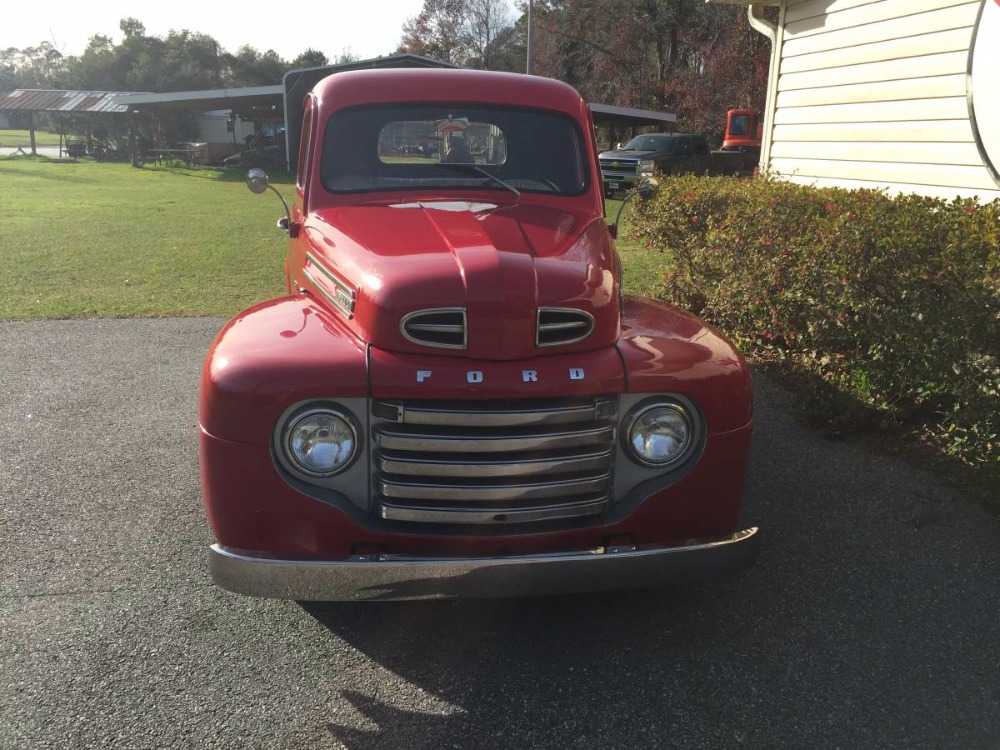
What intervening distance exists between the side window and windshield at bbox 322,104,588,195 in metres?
0.26

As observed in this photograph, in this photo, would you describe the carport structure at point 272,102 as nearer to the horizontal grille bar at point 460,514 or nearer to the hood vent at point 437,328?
the hood vent at point 437,328

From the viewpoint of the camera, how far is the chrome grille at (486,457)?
263 cm

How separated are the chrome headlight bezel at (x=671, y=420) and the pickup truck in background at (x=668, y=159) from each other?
712 inches

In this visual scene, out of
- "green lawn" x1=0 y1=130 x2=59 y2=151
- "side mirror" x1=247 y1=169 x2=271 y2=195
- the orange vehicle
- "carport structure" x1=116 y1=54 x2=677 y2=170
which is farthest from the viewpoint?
"green lawn" x1=0 y1=130 x2=59 y2=151

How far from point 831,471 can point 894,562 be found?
978 mm

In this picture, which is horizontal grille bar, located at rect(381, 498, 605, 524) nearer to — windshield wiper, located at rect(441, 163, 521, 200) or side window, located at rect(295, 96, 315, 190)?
windshield wiper, located at rect(441, 163, 521, 200)

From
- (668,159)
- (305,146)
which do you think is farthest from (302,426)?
(668,159)

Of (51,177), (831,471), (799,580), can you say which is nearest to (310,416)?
(799,580)

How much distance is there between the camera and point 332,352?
8.89 ft

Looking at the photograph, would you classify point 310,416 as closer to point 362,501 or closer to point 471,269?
point 362,501

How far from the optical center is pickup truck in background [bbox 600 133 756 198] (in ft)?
67.7

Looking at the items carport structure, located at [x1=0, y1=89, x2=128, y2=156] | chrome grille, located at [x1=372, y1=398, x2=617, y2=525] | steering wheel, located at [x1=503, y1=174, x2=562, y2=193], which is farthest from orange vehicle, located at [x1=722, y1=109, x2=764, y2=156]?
carport structure, located at [x1=0, y1=89, x2=128, y2=156]

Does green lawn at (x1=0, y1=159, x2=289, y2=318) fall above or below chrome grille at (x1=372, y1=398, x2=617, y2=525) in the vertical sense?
below

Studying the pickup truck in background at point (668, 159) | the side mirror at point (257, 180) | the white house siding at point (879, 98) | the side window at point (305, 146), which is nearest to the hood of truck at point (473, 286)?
the side mirror at point (257, 180)
